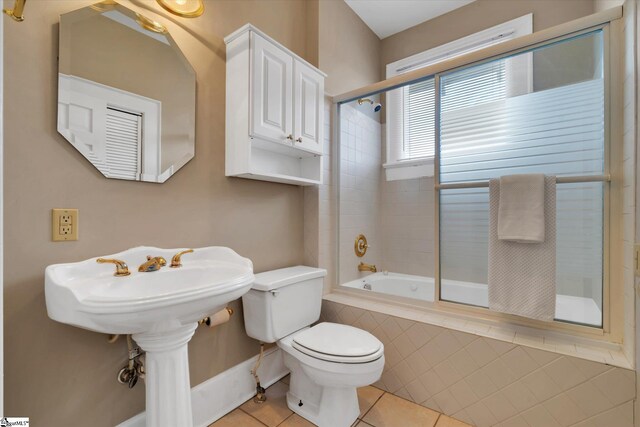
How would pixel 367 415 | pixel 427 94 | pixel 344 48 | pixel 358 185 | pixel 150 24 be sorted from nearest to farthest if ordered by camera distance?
pixel 150 24 → pixel 367 415 → pixel 427 94 → pixel 344 48 → pixel 358 185

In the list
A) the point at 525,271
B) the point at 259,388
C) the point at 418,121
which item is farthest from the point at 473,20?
the point at 259,388

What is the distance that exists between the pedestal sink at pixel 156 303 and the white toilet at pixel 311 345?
377mm

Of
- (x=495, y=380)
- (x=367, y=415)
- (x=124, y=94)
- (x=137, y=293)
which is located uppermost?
(x=124, y=94)

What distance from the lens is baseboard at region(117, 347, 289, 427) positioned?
1.46 meters

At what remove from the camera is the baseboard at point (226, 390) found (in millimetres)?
1464

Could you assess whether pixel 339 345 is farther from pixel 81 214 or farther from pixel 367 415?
pixel 81 214

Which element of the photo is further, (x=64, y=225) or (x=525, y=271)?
(x=525, y=271)

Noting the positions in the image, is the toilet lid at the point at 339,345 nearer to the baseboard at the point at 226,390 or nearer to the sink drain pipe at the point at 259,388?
the sink drain pipe at the point at 259,388

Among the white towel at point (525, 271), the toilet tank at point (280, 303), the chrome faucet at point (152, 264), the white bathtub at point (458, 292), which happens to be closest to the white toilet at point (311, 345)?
the toilet tank at point (280, 303)

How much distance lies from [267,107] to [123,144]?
73cm

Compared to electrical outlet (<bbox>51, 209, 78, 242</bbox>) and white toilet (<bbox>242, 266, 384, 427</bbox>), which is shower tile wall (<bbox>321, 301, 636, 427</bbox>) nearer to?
white toilet (<bbox>242, 266, 384, 427</bbox>)

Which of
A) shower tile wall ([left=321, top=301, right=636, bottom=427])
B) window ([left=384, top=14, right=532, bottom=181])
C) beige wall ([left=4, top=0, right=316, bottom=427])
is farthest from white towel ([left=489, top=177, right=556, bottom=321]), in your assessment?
beige wall ([left=4, top=0, right=316, bottom=427])

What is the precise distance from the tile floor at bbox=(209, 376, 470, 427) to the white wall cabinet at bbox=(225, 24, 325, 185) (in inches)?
51.2

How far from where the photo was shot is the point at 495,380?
1430 millimetres
